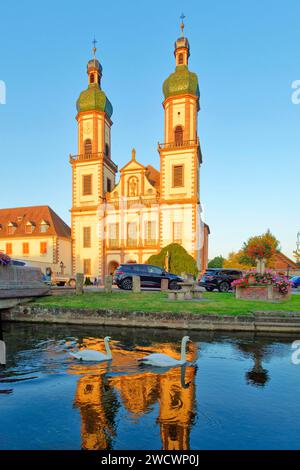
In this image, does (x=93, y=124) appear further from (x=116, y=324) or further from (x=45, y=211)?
(x=116, y=324)

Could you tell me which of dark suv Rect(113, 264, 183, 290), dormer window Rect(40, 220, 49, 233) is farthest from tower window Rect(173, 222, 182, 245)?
dormer window Rect(40, 220, 49, 233)

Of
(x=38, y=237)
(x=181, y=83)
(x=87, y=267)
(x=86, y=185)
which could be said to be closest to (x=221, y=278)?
(x=87, y=267)

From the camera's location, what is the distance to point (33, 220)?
48.2 meters

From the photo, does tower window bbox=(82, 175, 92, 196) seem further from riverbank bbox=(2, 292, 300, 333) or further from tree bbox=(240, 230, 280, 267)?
riverbank bbox=(2, 292, 300, 333)

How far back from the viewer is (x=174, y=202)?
1469 inches

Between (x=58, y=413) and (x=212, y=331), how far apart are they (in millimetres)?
7522

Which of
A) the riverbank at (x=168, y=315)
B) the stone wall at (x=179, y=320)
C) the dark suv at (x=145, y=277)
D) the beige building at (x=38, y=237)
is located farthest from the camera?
the beige building at (x=38, y=237)

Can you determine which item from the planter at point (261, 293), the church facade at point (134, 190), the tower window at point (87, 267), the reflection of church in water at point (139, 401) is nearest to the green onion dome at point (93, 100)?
the church facade at point (134, 190)

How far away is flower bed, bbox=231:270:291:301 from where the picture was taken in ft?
53.1

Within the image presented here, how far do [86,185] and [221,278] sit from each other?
85.4 ft

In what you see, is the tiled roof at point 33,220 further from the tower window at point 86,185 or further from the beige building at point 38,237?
the tower window at point 86,185

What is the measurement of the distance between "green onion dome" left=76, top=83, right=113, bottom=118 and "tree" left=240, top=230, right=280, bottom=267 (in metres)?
31.2

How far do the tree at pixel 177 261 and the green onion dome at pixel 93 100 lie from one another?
23.9m

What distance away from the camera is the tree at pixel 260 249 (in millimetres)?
48537
